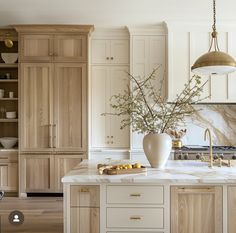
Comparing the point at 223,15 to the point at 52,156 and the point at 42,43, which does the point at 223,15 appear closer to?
the point at 42,43

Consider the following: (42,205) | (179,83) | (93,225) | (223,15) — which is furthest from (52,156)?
(223,15)

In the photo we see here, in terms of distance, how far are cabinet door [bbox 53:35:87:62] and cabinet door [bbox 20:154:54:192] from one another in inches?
60.4

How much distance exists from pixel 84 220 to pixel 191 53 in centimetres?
335

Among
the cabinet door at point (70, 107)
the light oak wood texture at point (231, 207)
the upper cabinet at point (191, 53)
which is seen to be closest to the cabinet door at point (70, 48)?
the cabinet door at point (70, 107)

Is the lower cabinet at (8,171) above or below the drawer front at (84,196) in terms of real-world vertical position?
below

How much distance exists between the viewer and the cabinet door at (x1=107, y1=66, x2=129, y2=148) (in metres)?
5.18

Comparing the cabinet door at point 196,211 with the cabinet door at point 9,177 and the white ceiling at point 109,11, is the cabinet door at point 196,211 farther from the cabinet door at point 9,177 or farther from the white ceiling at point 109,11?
the cabinet door at point 9,177

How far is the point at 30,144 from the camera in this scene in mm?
4859

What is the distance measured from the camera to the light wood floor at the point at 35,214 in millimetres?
3524

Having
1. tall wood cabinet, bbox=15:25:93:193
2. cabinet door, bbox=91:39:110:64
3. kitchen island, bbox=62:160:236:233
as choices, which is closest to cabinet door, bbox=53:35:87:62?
tall wood cabinet, bbox=15:25:93:193

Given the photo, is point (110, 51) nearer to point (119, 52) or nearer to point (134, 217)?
point (119, 52)

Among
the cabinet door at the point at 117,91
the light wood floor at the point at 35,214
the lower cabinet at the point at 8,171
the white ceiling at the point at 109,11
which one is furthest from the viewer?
the cabinet door at the point at 117,91

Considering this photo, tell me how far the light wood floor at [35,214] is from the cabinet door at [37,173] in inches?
6.5

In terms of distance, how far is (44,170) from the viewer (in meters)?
4.86
